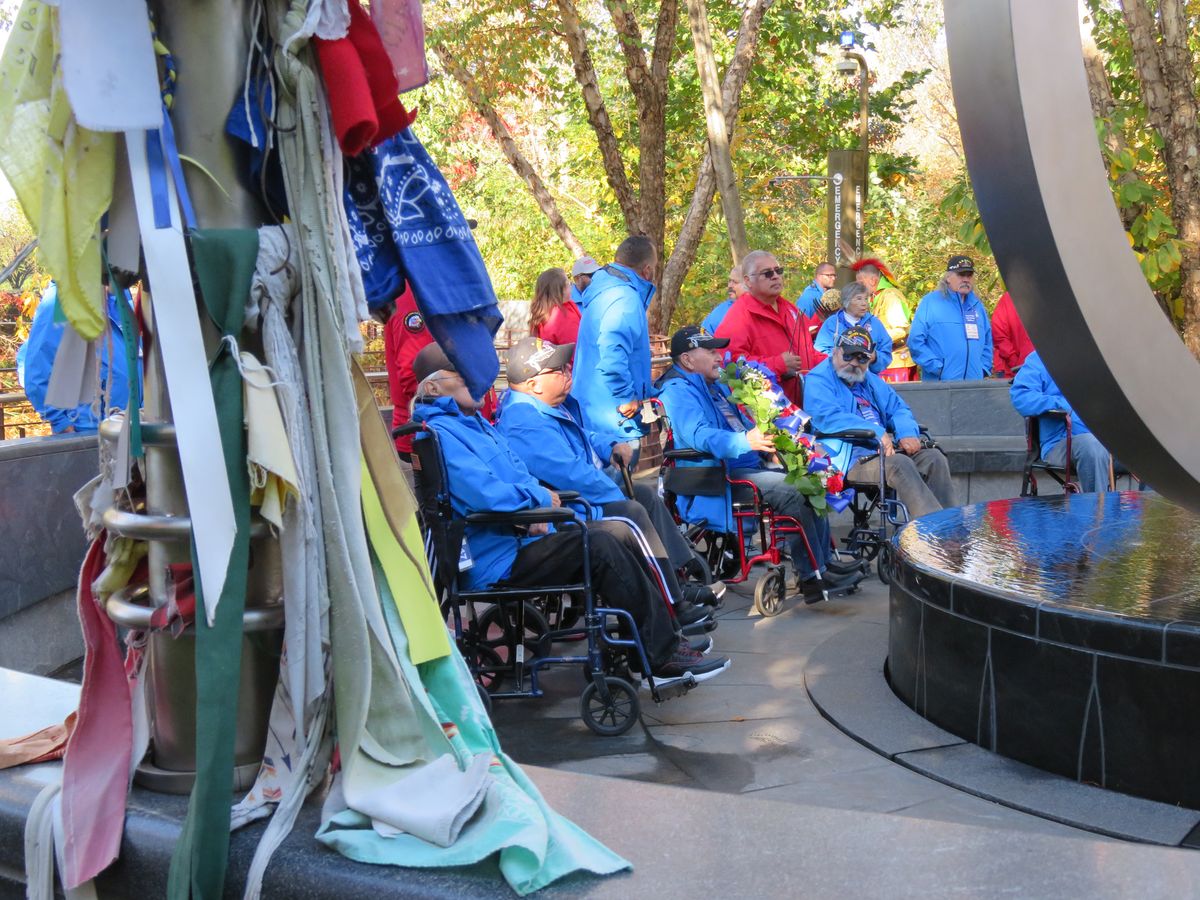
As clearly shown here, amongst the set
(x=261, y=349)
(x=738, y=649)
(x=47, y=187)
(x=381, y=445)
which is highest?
(x=47, y=187)

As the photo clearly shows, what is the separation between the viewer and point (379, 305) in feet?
7.98

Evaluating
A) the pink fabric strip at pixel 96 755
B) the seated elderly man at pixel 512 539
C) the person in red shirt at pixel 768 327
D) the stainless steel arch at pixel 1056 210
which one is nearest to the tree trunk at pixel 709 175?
the person in red shirt at pixel 768 327

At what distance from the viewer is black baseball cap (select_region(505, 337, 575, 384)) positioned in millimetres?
5469

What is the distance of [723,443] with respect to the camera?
6.91 meters

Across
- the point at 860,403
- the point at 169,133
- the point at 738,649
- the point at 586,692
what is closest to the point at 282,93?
the point at 169,133

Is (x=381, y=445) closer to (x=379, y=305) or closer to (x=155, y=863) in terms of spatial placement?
(x=379, y=305)

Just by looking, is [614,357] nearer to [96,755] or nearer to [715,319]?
[715,319]

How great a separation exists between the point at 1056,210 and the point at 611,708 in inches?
110

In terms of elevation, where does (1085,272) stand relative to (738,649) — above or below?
above

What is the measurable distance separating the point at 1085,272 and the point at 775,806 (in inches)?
58.2

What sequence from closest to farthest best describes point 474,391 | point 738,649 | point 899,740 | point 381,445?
point 381,445
point 474,391
point 899,740
point 738,649

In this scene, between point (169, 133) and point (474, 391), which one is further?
point (474, 391)

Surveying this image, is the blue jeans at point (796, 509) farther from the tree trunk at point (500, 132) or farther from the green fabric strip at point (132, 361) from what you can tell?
the tree trunk at point (500, 132)

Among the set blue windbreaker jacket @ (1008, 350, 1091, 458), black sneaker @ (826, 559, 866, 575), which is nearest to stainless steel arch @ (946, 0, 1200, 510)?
black sneaker @ (826, 559, 866, 575)
